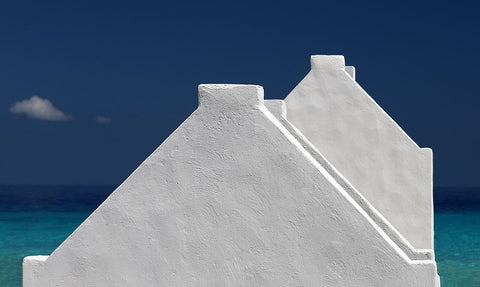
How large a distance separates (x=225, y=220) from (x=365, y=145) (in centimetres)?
779

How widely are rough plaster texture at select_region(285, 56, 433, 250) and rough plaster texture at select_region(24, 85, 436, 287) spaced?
7114mm

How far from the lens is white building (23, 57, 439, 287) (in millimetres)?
8570

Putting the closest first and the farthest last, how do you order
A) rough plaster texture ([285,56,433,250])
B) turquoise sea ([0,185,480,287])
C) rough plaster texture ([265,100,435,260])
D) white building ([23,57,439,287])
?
white building ([23,57,439,287]), rough plaster texture ([265,100,435,260]), rough plaster texture ([285,56,433,250]), turquoise sea ([0,185,480,287])

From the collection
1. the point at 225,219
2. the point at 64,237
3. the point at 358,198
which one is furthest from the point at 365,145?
the point at 64,237

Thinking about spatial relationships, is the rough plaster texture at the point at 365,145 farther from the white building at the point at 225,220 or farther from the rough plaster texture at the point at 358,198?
the white building at the point at 225,220

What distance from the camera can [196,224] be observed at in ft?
29.2

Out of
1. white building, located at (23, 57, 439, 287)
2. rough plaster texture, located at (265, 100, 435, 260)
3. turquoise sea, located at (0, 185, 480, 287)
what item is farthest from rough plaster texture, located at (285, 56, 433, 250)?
turquoise sea, located at (0, 185, 480, 287)

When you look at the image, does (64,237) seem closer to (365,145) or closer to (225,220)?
(365,145)

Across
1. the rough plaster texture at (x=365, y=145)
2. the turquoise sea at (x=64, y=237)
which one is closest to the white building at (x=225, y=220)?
the rough plaster texture at (x=365, y=145)

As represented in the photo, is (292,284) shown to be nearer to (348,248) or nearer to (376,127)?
(348,248)

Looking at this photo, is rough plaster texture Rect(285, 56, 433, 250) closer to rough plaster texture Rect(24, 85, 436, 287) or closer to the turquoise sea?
rough plaster texture Rect(24, 85, 436, 287)

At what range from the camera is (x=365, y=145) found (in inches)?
636

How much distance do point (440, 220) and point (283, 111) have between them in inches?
2524

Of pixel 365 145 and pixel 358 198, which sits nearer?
pixel 358 198
